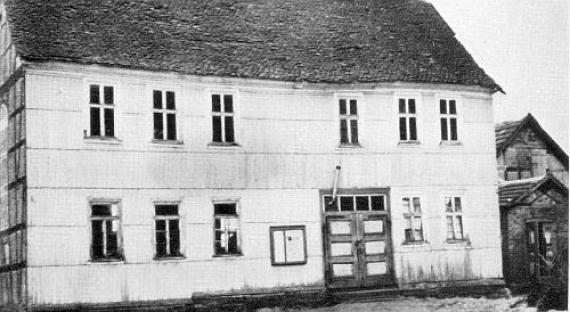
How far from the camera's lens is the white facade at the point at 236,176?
16812mm

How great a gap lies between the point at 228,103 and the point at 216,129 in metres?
0.68

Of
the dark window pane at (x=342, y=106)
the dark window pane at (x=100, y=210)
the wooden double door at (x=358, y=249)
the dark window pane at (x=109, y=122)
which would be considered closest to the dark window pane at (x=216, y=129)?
the dark window pane at (x=109, y=122)

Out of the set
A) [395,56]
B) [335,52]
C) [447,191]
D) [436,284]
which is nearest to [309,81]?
[335,52]

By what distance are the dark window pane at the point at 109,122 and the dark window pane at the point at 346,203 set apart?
5755 mm

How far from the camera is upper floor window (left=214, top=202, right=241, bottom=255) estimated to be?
18.5 metres

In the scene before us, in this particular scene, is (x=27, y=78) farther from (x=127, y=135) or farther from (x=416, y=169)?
(x=416, y=169)

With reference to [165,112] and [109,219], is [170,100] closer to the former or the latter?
[165,112]


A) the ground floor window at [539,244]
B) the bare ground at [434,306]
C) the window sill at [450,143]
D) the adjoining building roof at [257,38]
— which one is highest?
the adjoining building roof at [257,38]

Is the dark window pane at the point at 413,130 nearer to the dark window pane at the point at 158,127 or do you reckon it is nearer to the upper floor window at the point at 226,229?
the upper floor window at the point at 226,229

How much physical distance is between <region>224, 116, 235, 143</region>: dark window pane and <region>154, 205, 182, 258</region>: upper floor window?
2020 mm

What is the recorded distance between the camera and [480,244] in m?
20.8

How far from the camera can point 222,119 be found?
1883cm

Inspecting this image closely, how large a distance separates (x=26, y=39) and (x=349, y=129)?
7.77m

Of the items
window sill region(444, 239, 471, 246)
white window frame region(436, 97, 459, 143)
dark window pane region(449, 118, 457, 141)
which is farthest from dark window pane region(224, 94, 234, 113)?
window sill region(444, 239, 471, 246)
